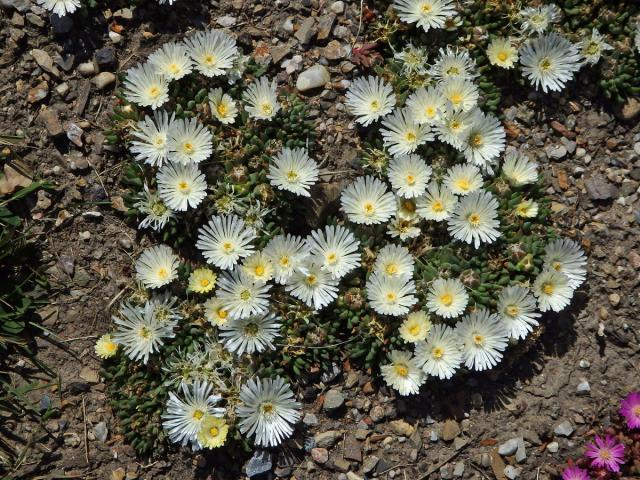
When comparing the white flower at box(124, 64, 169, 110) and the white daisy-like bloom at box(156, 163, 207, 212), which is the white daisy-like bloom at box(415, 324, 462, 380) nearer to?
the white daisy-like bloom at box(156, 163, 207, 212)

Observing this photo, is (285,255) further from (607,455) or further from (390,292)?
(607,455)

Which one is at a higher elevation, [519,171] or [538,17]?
[538,17]

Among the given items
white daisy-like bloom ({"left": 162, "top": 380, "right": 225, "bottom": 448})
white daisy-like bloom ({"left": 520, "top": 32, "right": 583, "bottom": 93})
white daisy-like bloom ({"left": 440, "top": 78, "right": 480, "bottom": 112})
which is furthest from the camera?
white daisy-like bloom ({"left": 520, "top": 32, "right": 583, "bottom": 93})

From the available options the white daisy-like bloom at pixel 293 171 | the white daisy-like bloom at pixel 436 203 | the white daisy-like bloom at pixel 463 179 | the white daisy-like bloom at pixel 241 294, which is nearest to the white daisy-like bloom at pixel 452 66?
the white daisy-like bloom at pixel 463 179

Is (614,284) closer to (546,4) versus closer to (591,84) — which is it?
(591,84)

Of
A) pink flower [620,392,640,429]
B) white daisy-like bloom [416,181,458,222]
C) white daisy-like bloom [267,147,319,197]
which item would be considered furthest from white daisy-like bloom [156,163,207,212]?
pink flower [620,392,640,429]

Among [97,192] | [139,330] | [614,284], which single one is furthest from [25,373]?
[614,284]

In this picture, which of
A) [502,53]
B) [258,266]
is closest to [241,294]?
[258,266]

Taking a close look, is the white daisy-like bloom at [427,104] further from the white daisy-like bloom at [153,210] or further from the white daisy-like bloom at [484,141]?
the white daisy-like bloom at [153,210]
